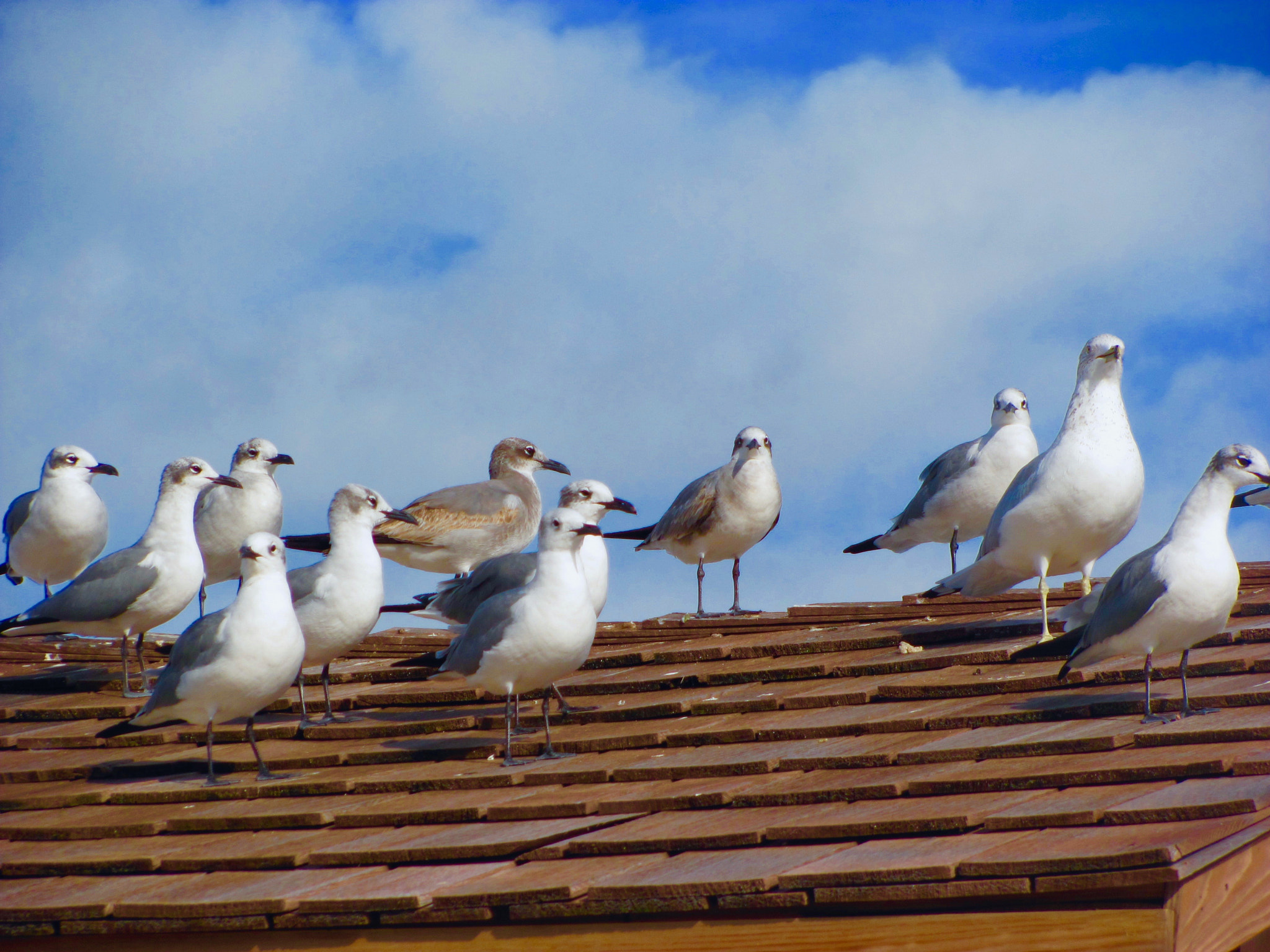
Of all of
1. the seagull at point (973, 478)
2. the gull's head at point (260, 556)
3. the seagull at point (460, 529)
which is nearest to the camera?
the gull's head at point (260, 556)

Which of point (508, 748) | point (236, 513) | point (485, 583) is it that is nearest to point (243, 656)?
point (508, 748)

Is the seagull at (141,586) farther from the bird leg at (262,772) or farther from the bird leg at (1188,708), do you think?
the bird leg at (1188,708)

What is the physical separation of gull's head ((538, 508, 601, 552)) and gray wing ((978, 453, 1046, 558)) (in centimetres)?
183

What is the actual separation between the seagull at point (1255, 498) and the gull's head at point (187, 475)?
18.4 feet

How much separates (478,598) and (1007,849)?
3794mm

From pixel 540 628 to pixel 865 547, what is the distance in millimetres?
5124

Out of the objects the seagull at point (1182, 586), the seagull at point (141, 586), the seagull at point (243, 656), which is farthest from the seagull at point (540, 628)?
the seagull at point (141, 586)

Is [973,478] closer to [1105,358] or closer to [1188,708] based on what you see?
[1105,358]

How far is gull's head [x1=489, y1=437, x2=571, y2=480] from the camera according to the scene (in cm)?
1084

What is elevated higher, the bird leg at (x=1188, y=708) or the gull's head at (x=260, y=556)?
the gull's head at (x=260, y=556)

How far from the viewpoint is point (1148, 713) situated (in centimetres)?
416

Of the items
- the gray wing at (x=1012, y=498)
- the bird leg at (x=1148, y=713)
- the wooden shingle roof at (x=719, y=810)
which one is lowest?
the wooden shingle roof at (x=719, y=810)

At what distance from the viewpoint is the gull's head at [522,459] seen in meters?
10.8

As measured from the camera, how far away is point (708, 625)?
287 inches
